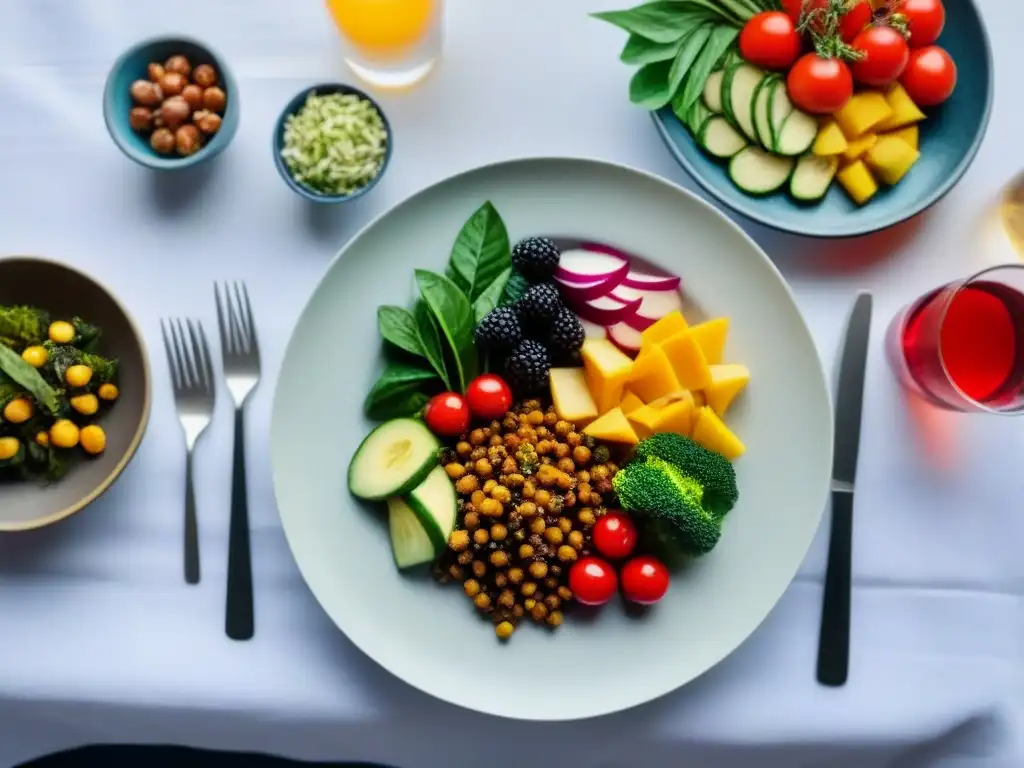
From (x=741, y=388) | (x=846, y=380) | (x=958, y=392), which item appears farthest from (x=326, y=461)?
(x=958, y=392)

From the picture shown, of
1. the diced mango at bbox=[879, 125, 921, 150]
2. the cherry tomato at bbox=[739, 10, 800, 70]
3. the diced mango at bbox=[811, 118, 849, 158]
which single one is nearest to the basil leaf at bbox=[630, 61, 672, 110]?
the cherry tomato at bbox=[739, 10, 800, 70]

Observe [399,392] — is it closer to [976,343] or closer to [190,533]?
[190,533]

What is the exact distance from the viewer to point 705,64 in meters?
1.19

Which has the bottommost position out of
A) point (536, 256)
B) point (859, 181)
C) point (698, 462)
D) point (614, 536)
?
point (614, 536)

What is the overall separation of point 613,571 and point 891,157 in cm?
69

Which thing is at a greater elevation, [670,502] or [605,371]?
[605,371]

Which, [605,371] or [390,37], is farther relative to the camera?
[390,37]

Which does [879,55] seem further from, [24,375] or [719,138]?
[24,375]

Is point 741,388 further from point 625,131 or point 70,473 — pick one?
point 70,473

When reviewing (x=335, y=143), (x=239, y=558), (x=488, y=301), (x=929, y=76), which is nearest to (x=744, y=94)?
(x=929, y=76)

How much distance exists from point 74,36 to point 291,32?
330mm

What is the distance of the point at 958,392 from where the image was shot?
3.70 ft

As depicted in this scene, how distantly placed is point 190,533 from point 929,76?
1224 millimetres

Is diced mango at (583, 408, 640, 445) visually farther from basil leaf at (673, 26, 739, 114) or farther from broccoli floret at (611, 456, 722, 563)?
basil leaf at (673, 26, 739, 114)
